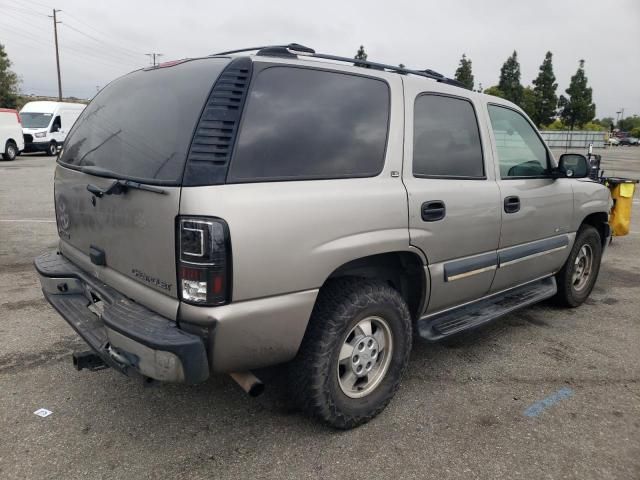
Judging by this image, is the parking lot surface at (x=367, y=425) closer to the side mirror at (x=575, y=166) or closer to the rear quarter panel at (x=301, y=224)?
the rear quarter panel at (x=301, y=224)

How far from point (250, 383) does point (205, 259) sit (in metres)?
0.67

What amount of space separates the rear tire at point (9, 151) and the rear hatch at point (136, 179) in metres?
20.1

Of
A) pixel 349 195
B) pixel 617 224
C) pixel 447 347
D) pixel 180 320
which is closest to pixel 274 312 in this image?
pixel 180 320

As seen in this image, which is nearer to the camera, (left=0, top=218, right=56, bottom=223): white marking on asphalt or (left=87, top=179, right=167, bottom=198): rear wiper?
(left=87, top=179, right=167, bottom=198): rear wiper

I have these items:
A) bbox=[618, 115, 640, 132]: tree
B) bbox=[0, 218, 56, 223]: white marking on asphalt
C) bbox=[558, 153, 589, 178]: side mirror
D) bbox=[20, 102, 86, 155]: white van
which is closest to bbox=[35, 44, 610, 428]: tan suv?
bbox=[558, 153, 589, 178]: side mirror

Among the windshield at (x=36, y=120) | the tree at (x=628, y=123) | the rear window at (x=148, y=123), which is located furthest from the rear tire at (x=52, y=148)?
the tree at (x=628, y=123)

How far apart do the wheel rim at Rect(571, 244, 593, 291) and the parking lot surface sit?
0.76m

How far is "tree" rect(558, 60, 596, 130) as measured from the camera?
58875 mm

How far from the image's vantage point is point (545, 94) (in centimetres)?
5825

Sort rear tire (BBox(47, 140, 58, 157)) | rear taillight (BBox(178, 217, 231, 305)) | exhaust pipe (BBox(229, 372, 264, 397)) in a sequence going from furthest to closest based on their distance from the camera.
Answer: rear tire (BBox(47, 140, 58, 157)) < exhaust pipe (BBox(229, 372, 264, 397)) < rear taillight (BBox(178, 217, 231, 305))

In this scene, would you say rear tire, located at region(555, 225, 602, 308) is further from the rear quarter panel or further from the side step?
the rear quarter panel

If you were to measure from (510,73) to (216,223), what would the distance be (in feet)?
207

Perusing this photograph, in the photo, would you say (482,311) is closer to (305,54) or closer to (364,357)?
(364,357)

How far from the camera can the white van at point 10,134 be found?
19.6 metres
